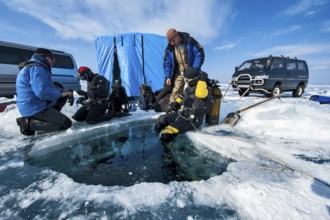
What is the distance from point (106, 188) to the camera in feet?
5.34

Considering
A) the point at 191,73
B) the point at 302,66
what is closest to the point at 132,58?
the point at 191,73

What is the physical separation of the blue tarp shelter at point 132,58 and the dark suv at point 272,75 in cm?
439

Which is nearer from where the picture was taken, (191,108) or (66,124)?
(191,108)

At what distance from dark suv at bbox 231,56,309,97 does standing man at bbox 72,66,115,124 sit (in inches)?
252

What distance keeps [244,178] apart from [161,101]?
428 cm

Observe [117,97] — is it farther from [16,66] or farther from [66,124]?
[16,66]

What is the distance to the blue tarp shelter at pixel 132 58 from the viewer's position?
8.25 meters

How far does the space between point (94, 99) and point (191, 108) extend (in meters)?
2.27

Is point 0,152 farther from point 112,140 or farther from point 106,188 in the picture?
point 106,188

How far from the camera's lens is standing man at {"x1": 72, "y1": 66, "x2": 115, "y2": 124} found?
397 cm

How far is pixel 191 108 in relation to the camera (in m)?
3.28

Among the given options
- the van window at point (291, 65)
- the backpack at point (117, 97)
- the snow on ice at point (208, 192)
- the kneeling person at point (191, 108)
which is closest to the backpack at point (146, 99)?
the backpack at point (117, 97)

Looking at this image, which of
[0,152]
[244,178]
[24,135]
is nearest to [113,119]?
[24,135]

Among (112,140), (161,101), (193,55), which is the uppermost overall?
(193,55)
